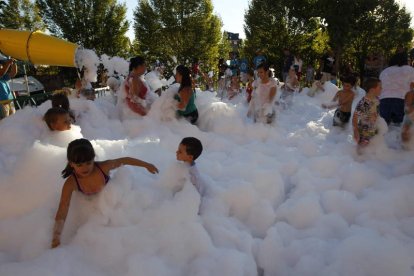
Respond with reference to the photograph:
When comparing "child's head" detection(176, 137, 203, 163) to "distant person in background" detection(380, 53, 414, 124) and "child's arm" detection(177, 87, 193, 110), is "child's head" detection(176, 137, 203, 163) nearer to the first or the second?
"child's arm" detection(177, 87, 193, 110)

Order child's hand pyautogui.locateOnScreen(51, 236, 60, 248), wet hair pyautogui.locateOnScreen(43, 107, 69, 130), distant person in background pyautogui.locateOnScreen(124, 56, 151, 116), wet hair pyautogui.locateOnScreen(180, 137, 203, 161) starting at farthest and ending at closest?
distant person in background pyautogui.locateOnScreen(124, 56, 151, 116) < wet hair pyautogui.locateOnScreen(43, 107, 69, 130) < wet hair pyautogui.locateOnScreen(180, 137, 203, 161) < child's hand pyautogui.locateOnScreen(51, 236, 60, 248)

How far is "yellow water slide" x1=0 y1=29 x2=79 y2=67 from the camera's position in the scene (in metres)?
4.82

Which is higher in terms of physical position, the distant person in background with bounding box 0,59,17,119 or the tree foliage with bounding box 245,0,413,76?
the tree foliage with bounding box 245,0,413,76

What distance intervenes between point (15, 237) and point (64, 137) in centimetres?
129

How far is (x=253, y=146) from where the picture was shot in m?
5.16

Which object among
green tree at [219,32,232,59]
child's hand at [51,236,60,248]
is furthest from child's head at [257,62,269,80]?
green tree at [219,32,232,59]

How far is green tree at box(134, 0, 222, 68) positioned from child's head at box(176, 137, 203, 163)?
23357mm

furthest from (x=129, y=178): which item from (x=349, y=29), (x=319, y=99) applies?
(x=349, y=29)

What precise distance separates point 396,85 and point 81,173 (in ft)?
15.3

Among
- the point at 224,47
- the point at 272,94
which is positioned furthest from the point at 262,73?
the point at 224,47

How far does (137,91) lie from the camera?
19.1 feet

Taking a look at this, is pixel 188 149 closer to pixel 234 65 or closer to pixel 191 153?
pixel 191 153

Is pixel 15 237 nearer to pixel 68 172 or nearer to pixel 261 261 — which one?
pixel 68 172

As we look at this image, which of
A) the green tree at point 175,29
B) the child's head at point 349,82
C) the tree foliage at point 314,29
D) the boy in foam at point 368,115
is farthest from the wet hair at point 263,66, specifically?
the green tree at point 175,29
